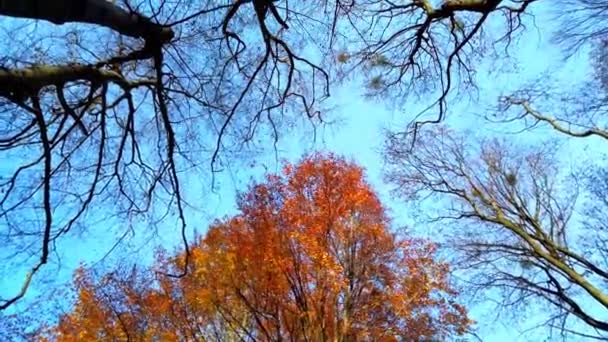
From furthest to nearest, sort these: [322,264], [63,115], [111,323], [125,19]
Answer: [111,323], [322,264], [63,115], [125,19]

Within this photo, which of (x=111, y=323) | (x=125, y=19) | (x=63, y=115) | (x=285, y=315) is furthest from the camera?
(x=111, y=323)

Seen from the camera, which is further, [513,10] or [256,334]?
[256,334]

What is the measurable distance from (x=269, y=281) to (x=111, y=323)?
3.46 meters

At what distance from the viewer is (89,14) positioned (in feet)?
9.34

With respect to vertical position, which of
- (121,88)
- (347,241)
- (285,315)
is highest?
(347,241)

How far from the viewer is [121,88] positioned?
3.90 metres

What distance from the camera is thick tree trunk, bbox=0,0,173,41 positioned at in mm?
2480

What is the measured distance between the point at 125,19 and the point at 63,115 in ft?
3.79

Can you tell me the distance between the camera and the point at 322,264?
8727mm

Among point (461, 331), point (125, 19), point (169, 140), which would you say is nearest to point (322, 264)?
point (461, 331)

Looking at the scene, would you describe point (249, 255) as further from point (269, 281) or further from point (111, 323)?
point (111, 323)

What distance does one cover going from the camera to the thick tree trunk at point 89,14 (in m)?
2.48

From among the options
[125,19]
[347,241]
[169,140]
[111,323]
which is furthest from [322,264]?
[125,19]

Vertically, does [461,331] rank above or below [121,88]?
below
